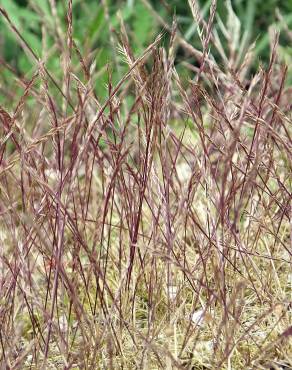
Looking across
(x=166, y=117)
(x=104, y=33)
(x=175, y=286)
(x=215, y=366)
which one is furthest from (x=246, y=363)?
(x=104, y=33)

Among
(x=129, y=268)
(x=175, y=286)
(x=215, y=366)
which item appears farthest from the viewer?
(x=175, y=286)

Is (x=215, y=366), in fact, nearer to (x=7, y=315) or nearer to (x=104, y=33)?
(x=7, y=315)

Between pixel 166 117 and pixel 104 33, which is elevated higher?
pixel 104 33

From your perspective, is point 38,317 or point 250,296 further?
point 38,317

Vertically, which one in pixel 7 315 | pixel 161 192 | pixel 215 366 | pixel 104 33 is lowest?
pixel 215 366

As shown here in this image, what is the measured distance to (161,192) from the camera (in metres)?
1.44

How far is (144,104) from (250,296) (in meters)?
0.40

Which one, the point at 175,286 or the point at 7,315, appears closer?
the point at 7,315

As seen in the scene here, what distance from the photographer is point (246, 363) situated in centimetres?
128

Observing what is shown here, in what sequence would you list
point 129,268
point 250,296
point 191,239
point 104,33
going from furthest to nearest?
point 104,33, point 191,239, point 250,296, point 129,268

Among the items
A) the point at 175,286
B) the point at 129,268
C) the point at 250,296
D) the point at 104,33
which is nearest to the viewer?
the point at 129,268

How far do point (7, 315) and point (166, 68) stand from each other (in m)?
0.52

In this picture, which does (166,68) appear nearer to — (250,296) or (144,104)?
(144,104)

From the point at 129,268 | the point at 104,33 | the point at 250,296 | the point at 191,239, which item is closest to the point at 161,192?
the point at 129,268
